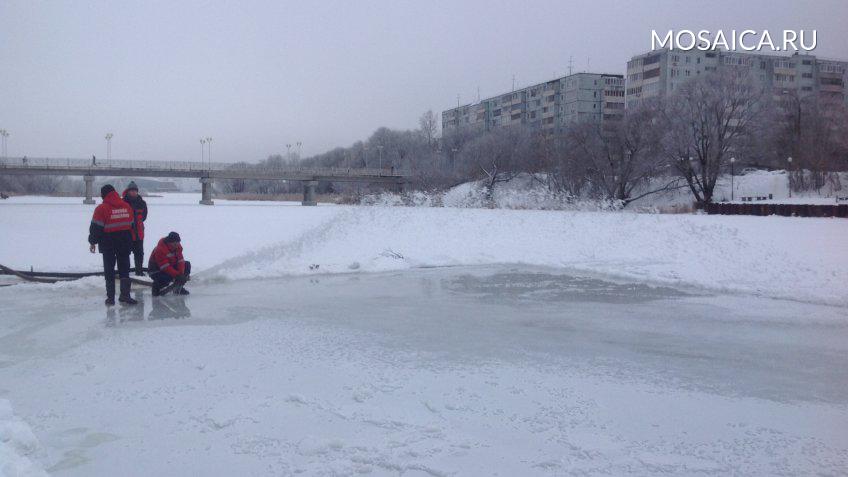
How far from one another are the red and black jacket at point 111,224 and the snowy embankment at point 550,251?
2.46m

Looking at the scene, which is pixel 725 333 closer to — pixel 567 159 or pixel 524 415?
pixel 524 415

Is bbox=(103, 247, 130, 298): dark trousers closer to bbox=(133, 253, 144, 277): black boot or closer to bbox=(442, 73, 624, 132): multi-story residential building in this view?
bbox=(133, 253, 144, 277): black boot

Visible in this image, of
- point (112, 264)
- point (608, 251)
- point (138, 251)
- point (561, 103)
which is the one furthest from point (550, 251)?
point (561, 103)

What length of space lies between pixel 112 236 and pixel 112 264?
0.45 m

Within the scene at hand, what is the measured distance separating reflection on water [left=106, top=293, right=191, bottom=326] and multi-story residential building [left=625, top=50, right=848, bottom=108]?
287 feet

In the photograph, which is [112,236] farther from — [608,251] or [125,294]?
[608,251]

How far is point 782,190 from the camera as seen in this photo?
63.1m

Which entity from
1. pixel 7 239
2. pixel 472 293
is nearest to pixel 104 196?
pixel 472 293

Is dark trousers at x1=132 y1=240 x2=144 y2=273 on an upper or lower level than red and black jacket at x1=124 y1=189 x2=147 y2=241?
lower

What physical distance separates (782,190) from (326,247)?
5765cm

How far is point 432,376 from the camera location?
648cm

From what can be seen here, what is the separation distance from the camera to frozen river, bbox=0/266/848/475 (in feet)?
15.0

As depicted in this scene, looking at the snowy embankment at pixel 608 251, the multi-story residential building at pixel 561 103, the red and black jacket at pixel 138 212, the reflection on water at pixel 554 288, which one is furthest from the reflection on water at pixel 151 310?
the multi-story residential building at pixel 561 103

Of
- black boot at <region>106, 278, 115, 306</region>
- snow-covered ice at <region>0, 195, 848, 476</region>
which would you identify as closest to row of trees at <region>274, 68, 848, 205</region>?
snow-covered ice at <region>0, 195, 848, 476</region>
